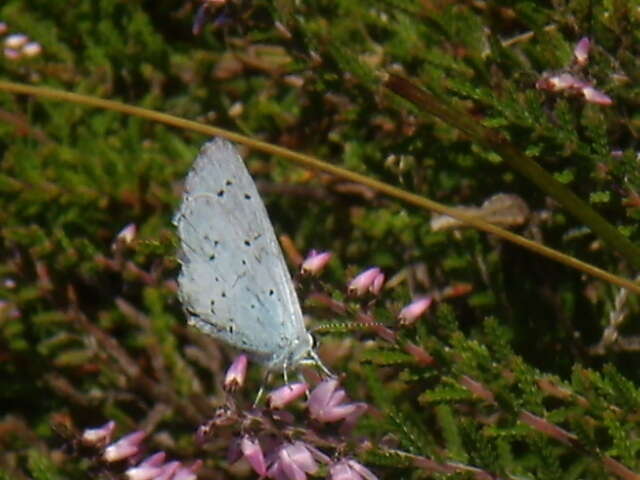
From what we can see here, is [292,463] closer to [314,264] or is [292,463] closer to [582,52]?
[314,264]

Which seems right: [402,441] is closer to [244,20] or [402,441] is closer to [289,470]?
[289,470]

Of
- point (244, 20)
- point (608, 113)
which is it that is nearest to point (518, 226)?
point (608, 113)

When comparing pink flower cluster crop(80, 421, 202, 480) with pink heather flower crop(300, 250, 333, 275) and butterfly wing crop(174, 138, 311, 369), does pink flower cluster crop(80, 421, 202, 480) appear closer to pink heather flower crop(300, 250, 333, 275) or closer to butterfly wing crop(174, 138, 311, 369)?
butterfly wing crop(174, 138, 311, 369)

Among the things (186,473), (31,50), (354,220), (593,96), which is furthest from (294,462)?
(31,50)

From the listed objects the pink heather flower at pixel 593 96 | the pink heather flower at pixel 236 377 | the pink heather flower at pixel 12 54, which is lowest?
the pink heather flower at pixel 12 54

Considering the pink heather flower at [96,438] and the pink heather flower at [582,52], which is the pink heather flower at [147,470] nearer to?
the pink heather flower at [96,438]

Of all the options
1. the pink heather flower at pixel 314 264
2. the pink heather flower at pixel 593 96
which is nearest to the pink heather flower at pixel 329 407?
the pink heather flower at pixel 314 264

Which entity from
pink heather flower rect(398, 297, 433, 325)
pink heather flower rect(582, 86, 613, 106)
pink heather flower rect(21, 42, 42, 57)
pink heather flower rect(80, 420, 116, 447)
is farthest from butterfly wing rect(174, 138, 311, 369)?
pink heather flower rect(21, 42, 42, 57)
